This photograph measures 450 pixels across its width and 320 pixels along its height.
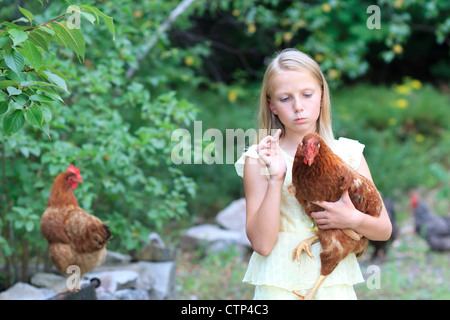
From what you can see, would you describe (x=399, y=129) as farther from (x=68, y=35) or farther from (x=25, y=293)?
(x=68, y=35)

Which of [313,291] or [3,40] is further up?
[3,40]

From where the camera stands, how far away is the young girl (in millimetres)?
1813

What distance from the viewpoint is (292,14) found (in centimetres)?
543

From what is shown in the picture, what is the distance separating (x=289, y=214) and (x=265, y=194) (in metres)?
0.17

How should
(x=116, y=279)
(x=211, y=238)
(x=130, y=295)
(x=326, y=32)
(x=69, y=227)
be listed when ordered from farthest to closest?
1. (x=326, y=32)
2. (x=211, y=238)
3. (x=116, y=279)
4. (x=130, y=295)
5. (x=69, y=227)

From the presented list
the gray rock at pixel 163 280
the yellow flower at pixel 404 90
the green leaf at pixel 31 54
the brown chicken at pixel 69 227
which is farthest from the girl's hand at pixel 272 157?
the yellow flower at pixel 404 90

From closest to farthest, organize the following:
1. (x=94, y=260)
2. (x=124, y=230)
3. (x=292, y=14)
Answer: (x=94, y=260) < (x=124, y=230) < (x=292, y=14)

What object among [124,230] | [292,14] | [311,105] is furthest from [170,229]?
[311,105]

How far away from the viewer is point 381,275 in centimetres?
474

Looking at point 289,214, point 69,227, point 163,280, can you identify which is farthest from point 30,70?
point 163,280

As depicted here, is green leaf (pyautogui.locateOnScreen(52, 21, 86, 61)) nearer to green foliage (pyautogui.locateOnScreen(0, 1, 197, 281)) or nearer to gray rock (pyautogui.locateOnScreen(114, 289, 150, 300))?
green foliage (pyautogui.locateOnScreen(0, 1, 197, 281))

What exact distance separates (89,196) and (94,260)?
1.35 ft

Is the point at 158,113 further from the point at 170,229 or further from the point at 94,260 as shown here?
the point at 170,229

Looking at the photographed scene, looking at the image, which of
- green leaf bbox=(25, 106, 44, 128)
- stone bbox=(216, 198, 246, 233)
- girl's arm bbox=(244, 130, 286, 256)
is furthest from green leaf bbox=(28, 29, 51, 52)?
stone bbox=(216, 198, 246, 233)
